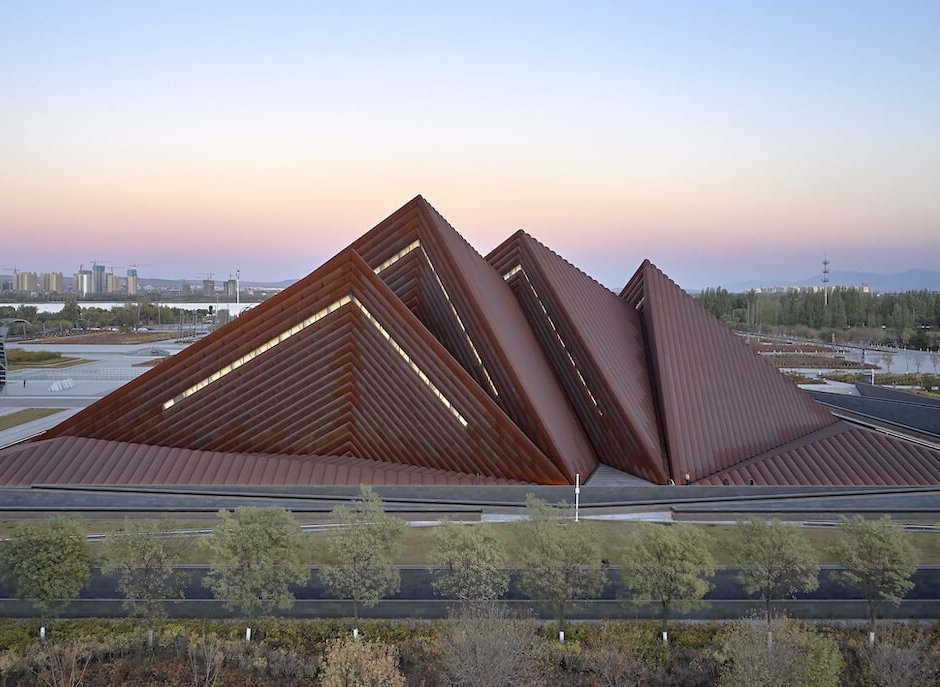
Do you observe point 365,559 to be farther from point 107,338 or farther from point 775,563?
point 107,338

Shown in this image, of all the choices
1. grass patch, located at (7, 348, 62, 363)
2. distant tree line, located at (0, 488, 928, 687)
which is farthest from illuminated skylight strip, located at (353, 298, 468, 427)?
grass patch, located at (7, 348, 62, 363)

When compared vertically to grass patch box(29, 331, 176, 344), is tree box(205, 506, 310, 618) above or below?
below

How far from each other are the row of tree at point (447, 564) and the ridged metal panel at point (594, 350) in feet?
25.1

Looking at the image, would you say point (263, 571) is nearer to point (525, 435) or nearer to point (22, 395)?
point (525, 435)

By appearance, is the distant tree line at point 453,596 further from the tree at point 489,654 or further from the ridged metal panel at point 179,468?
the ridged metal panel at point 179,468

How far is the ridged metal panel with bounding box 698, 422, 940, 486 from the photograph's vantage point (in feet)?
86.1

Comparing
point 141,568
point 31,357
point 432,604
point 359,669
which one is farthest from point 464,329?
point 31,357

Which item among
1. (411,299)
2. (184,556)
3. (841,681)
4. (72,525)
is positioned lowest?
(841,681)

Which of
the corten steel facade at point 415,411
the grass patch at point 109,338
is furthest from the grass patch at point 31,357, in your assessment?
the corten steel facade at point 415,411

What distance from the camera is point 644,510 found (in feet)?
80.8

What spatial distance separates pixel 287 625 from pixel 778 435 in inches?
838

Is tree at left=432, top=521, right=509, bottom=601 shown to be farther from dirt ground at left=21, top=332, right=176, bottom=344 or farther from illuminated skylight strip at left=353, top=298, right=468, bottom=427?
dirt ground at left=21, top=332, right=176, bottom=344

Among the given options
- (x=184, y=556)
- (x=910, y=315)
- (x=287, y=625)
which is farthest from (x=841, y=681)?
(x=910, y=315)

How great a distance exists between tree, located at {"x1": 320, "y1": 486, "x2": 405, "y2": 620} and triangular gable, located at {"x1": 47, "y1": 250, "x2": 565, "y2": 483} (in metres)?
7.25
